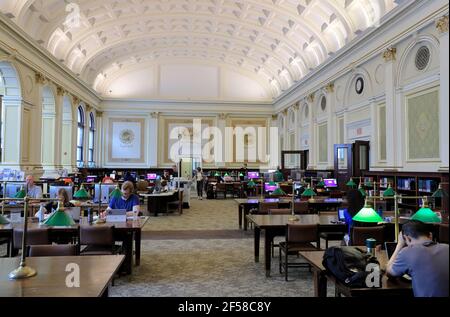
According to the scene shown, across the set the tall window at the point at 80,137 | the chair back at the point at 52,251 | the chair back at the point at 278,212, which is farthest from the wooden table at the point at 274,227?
the tall window at the point at 80,137

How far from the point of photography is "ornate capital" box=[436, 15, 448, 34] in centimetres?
748

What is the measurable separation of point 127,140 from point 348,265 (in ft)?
70.3

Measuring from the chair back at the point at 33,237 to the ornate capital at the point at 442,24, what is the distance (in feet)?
28.1

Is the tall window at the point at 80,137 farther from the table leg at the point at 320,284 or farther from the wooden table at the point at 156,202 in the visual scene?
the table leg at the point at 320,284

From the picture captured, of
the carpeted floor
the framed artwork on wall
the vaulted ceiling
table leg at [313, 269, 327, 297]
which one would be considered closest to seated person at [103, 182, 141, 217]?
the carpeted floor

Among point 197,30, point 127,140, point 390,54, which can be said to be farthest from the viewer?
point 127,140

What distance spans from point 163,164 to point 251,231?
15021 mm

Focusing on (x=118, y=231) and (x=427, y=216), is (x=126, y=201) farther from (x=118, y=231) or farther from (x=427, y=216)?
(x=427, y=216)

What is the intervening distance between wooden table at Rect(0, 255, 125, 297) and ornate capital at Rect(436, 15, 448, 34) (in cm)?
814

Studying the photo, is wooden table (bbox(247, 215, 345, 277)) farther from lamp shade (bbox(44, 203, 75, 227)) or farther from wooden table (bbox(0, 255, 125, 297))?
lamp shade (bbox(44, 203, 75, 227))

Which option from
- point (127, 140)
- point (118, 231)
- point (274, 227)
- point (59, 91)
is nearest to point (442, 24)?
point (274, 227)

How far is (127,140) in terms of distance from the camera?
74.0 ft

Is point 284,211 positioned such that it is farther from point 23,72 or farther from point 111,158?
point 111,158
